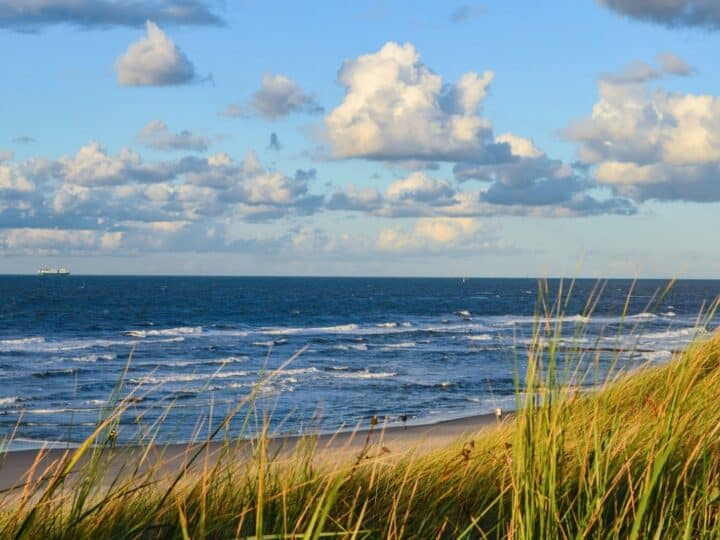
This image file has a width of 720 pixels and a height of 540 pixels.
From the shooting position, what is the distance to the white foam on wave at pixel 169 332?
48125 millimetres

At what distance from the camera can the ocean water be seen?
40.2 ft

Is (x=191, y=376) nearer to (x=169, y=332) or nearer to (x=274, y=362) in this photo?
(x=274, y=362)

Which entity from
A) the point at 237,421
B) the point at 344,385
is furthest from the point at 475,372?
the point at 237,421

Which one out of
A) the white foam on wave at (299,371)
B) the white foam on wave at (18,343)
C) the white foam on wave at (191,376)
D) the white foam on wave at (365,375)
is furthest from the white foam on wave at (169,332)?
the white foam on wave at (365,375)

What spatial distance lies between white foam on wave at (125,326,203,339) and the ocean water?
0.36ft

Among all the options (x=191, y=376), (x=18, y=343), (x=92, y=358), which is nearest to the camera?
(x=191, y=376)

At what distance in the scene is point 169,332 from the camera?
50.3m

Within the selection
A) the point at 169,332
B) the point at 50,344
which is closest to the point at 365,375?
the point at 50,344

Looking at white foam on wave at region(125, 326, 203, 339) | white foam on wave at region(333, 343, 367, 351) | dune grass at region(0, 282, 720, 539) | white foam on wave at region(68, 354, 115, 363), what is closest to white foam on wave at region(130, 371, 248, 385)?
white foam on wave at region(68, 354, 115, 363)

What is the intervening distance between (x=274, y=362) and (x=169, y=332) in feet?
66.8

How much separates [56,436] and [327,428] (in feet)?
16.3

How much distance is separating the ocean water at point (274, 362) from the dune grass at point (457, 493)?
0.95 ft

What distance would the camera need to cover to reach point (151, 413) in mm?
18016

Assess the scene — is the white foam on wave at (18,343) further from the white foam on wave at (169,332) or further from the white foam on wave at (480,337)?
the white foam on wave at (480,337)
